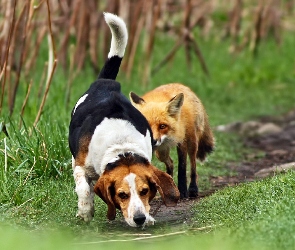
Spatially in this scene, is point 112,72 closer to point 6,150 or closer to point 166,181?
point 6,150

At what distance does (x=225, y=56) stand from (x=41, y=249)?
40.9ft

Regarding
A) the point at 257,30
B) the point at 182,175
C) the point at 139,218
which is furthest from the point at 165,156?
the point at 257,30

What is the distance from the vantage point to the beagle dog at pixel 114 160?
535cm

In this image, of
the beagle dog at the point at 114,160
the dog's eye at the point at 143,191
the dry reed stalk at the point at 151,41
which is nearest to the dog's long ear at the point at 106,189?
the beagle dog at the point at 114,160

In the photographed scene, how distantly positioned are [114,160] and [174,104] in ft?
5.71

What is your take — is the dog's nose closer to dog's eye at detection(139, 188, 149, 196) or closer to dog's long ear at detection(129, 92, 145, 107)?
dog's eye at detection(139, 188, 149, 196)

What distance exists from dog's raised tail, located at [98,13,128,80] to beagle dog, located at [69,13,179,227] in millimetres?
505

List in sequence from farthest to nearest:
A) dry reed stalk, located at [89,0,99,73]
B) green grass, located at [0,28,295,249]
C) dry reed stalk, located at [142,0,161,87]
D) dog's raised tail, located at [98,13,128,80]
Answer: dry reed stalk, located at [89,0,99,73] < dry reed stalk, located at [142,0,161,87] < dog's raised tail, located at [98,13,128,80] < green grass, located at [0,28,295,249]

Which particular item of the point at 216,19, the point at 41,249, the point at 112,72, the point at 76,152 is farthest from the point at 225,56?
the point at 41,249

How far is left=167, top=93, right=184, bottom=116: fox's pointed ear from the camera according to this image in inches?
278

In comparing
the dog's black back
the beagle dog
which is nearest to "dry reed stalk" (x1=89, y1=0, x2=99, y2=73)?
the dog's black back

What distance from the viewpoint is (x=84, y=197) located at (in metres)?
5.74

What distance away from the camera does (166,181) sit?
563cm

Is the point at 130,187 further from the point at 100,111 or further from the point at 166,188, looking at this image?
the point at 100,111
